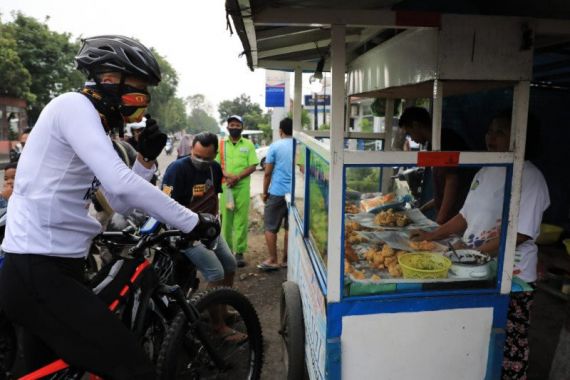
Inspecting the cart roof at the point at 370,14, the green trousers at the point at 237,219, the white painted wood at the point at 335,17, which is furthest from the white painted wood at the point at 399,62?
the green trousers at the point at 237,219

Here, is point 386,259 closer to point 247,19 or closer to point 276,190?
point 247,19

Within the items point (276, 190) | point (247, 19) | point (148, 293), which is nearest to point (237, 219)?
point (276, 190)

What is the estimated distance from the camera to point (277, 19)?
1720mm

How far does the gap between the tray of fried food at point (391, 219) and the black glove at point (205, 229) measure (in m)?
1.43

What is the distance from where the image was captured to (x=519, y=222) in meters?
2.21

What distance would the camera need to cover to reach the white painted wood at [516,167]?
70.8 inches

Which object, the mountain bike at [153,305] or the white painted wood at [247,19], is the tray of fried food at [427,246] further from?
the white painted wood at [247,19]

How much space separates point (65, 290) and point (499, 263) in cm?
193

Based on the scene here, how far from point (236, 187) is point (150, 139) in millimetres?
3049

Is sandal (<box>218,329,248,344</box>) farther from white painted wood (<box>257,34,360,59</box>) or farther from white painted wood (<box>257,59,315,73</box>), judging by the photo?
white painted wood (<box>257,59,315,73</box>)

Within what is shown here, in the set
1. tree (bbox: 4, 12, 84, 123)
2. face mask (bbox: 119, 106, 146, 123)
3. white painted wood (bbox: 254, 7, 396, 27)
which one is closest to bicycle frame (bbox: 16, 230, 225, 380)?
face mask (bbox: 119, 106, 146, 123)

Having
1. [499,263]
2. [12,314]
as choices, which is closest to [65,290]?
[12,314]

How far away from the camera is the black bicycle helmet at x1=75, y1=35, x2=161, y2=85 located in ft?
5.77

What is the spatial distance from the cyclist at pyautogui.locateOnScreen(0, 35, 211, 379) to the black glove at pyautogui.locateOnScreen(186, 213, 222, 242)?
0.04 m
